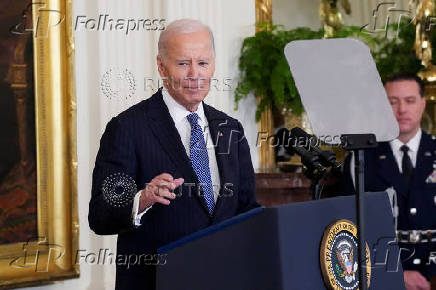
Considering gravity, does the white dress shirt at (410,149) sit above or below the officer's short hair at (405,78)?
below

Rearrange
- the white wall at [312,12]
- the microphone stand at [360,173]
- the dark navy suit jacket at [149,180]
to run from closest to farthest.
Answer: the microphone stand at [360,173], the dark navy suit jacket at [149,180], the white wall at [312,12]

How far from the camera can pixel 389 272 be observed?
1856 mm

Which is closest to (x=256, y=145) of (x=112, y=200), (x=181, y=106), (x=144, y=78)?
(x=144, y=78)

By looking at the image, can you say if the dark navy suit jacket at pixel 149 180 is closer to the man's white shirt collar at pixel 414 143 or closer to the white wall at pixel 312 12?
the man's white shirt collar at pixel 414 143

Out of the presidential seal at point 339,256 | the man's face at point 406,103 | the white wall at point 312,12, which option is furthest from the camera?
the white wall at point 312,12

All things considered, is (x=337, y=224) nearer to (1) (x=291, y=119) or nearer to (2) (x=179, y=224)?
(2) (x=179, y=224)

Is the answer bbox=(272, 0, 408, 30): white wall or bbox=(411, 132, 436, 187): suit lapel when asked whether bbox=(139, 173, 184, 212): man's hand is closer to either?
bbox=(411, 132, 436, 187): suit lapel

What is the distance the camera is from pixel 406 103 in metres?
3.39

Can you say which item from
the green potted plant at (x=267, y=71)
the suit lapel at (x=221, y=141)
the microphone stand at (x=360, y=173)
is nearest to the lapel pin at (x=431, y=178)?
the green potted plant at (x=267, y=71)

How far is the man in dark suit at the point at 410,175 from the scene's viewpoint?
334 centimetres

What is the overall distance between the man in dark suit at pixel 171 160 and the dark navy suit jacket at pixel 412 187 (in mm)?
1413

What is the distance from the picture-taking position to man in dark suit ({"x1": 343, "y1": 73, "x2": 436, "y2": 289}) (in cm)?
334

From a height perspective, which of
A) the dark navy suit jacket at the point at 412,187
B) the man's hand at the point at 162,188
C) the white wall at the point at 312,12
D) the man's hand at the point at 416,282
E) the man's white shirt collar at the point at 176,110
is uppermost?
the white wall at the point at 312,12

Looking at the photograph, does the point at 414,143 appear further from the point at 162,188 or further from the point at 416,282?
the point at 162,188
